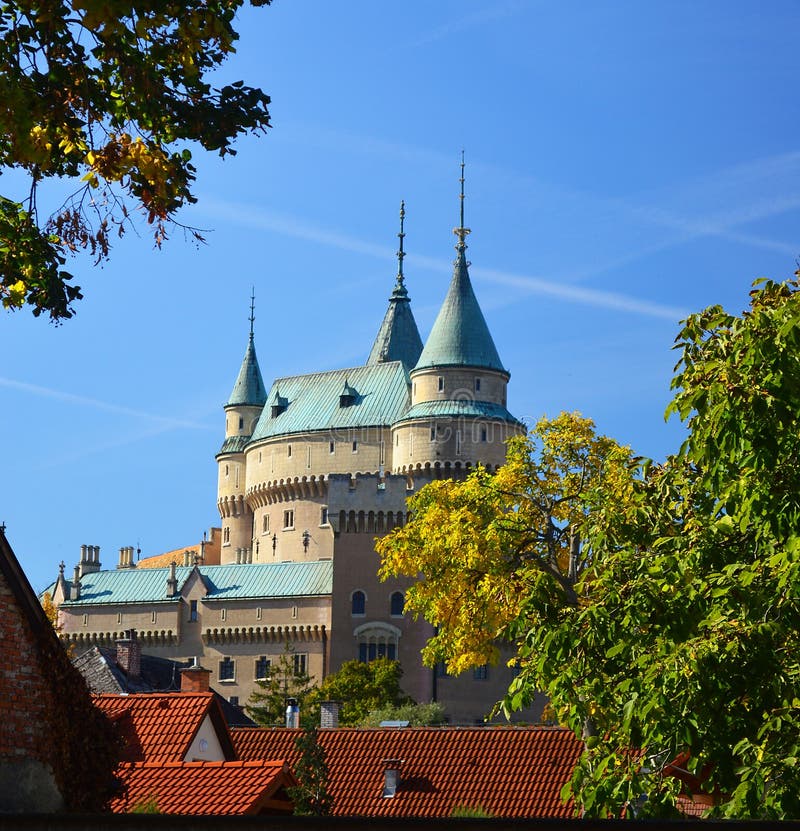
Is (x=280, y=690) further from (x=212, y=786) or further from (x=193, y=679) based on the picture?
(x=212, y=786)

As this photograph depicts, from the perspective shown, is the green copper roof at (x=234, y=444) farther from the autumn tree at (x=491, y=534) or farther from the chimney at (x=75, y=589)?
the autumn tree at (x=491, y=534)

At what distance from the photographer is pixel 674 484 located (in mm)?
20141

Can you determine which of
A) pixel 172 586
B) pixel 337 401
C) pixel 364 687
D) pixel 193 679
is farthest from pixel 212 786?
pixel 337 401

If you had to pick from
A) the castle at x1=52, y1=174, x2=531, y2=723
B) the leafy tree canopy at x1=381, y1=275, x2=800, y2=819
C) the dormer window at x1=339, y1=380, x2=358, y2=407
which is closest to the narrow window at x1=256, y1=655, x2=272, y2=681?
the castle at x1=52, y1=174, x2=531, y2=723

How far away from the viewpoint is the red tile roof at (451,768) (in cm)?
3031

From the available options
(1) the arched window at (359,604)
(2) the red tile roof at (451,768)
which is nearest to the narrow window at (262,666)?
(1) the arched window at (359,604)

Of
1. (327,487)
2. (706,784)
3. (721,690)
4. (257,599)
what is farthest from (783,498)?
(327,487)

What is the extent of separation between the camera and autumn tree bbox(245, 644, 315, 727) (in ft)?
246

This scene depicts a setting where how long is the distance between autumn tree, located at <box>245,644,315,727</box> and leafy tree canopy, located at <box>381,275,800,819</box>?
5258cm

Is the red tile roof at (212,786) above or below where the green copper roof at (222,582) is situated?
below

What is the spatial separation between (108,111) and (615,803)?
9.18 metres

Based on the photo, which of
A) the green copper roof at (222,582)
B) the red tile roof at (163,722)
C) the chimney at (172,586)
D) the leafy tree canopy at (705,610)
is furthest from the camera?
the chimney at (172,586)

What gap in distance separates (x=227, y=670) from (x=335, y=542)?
9.37 metres

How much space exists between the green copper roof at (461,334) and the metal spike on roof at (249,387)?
2615 cm
